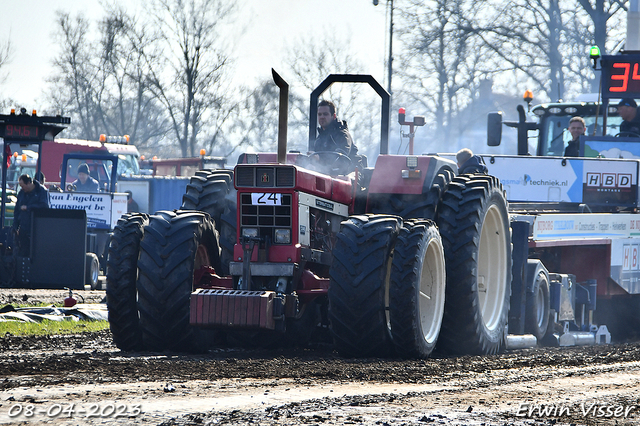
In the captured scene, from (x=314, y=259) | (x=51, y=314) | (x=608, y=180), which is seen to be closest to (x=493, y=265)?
(x=314, y=259)

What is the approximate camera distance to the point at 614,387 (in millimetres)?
6023

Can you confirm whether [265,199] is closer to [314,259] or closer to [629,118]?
Result: [314,259]

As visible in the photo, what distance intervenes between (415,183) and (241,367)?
2.49 meters

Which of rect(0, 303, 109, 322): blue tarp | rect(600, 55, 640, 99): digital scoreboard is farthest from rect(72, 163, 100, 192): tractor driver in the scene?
rect(600, 55, 640, 99): digital scoreboard

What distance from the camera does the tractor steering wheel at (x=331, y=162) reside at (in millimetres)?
8000

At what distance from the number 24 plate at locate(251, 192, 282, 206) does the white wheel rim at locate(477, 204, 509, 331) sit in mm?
2494

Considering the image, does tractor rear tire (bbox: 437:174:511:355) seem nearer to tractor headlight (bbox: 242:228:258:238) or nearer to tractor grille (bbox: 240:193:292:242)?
tractor grille (bbox: 240:193:292:242)

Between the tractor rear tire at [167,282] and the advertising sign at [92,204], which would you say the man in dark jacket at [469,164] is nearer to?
the tractor rear tire at [167,282]

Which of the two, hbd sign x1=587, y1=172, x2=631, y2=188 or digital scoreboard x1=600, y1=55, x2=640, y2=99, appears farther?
digital scoreboard x1=600, y1=55, x2=640, y2=99

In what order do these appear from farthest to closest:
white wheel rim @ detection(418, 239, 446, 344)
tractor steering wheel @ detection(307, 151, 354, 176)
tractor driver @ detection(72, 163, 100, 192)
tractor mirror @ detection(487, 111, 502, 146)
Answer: tractor driver @ detection(72, 163, 100, 192) → tractor mirror @ detection(487, 111, 502, 146) → tractor steering wheel @ detection(307, 151, 354, 176) → white wheel rim @ detection(418, 239, 446, 344)

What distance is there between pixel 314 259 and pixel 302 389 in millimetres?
2182

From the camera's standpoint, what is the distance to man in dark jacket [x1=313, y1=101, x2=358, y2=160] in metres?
8.25

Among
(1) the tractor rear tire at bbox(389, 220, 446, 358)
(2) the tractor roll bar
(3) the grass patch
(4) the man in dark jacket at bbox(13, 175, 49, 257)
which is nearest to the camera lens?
(1) the tractor rear tire at bbox(389, 220, 446, 358)

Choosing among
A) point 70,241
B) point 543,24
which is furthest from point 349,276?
point 543,24
